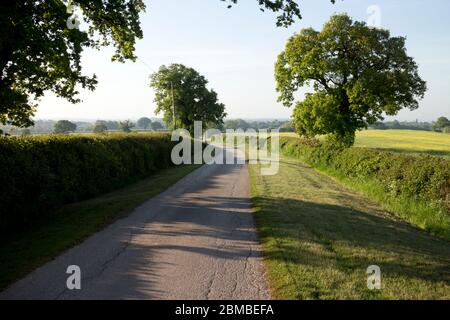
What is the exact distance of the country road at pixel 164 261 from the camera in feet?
25.2

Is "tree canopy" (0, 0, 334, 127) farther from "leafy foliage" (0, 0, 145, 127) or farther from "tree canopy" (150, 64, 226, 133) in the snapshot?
"tree canopy" (150, 64, 226, 133)

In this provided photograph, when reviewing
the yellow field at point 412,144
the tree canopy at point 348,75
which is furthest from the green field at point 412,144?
the tree canopy at point 348,75

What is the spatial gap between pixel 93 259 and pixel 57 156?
30.1 feet

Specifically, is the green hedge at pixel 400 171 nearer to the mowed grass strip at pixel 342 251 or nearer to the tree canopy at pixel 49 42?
the mowed grass strip at pixel 342 251

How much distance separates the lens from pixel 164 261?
9461 mm

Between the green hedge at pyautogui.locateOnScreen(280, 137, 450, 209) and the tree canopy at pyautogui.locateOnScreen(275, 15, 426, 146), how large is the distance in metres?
6.31

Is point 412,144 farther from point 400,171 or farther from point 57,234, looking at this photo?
point 57,234

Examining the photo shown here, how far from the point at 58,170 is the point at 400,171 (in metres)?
17.0

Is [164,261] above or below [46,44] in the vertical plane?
below

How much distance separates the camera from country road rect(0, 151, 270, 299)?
7.70 meters

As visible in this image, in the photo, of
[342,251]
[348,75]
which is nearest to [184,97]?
[348,75]

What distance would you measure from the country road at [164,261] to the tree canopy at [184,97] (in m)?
57.0

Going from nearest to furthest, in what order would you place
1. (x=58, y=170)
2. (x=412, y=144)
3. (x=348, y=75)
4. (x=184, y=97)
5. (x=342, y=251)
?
(x=342, y=251) < (x=58, y=170) < (x=348, y=75) < (x=412, y=144) < (x=184, y=97)
